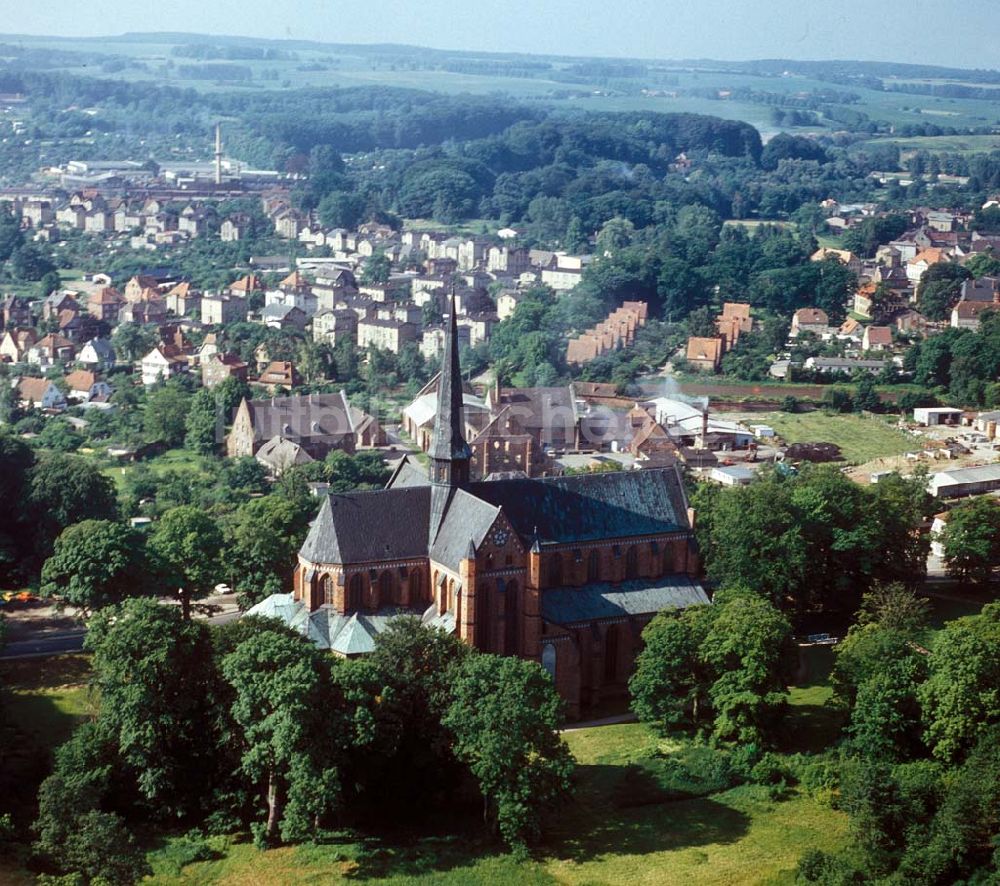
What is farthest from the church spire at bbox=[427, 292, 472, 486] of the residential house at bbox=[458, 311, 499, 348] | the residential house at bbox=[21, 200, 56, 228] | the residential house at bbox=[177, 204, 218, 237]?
the residential house at bbox=[21, 200, 56, 228]

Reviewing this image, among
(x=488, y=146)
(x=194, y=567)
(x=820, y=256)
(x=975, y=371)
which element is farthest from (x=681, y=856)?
(x=488, y=146)

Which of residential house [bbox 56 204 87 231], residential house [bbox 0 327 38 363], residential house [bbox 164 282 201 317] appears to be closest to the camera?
residential house [bbox 0 327 38 363]

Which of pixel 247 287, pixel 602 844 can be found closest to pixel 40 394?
pixel 247 287

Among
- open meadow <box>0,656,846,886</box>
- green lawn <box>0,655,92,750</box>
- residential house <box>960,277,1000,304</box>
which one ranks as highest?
residential house <box>960,277,1000,304</box>

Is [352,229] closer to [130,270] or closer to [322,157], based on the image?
[130,270]

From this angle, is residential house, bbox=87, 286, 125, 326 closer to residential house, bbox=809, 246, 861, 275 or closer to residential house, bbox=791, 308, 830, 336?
residential house, bbox=791, 308, 830, 336

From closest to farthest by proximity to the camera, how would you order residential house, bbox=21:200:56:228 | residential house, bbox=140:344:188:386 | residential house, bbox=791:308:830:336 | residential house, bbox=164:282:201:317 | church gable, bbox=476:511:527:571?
church gable, bbox=476:511:527:571, residential house, bbox=140:344:188:386, residential house, bbox=791:308:830:336, residential house, bbox=164:282:201:317, residential house, bbox=21:200:56:228
